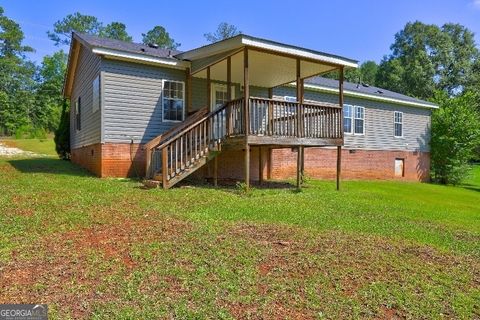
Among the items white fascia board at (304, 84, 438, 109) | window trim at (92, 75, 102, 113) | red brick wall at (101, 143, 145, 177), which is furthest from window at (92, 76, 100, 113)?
white fascia board at (304, 84, 438, 109)

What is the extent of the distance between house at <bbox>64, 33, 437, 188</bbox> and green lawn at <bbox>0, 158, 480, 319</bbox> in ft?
9.59

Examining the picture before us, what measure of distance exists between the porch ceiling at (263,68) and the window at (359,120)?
5.42 metres

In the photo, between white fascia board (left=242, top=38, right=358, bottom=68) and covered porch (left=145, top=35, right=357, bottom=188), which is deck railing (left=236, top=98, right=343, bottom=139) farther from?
white fascia board (left=242, top=38, right=358, bottom=68)

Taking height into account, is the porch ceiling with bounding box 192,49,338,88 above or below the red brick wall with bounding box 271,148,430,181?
above

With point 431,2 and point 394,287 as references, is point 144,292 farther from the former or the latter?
point 431,2

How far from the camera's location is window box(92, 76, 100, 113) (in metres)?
12.9

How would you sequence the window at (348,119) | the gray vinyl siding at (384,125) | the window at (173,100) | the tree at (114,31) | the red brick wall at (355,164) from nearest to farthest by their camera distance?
the window at (173,100) < the red brick wall at (355,164) < the gray vinyl siding at (384,125) < the window at (348,119) < the tree at (114,31)

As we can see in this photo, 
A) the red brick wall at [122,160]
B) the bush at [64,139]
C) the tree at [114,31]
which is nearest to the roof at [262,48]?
the red brick wall at [122,160]

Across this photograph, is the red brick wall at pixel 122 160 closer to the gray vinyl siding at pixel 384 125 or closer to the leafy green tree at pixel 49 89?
the gray vinyl siding at pixel 384 125

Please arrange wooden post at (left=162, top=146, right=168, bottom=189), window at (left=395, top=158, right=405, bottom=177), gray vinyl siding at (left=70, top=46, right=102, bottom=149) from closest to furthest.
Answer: wooden post at (left=162, top=146, right=168, bottom=189), gray vinyl siding at (left=70, top=46, right=102, bottom=149), window at (left=395, top=158, right=405, bottom=177)

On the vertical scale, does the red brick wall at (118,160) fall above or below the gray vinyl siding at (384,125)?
below

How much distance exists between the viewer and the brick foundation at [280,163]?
12.5 metres

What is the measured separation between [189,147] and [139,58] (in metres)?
3.43

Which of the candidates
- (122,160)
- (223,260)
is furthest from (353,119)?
(223,260)
